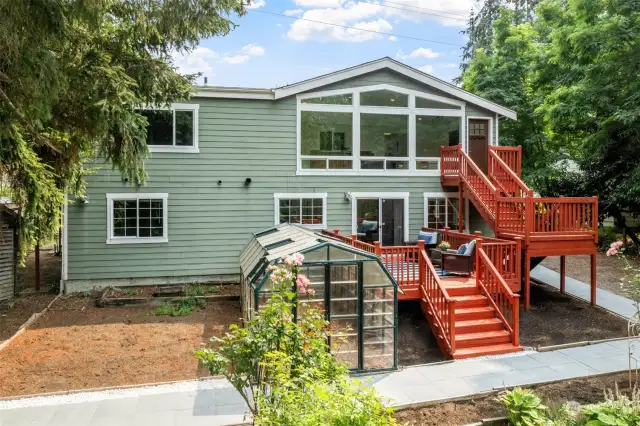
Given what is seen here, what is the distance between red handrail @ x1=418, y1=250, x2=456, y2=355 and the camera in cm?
746

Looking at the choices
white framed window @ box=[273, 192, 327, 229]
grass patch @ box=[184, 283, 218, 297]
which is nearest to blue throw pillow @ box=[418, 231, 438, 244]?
white framed window @ box=[273, 192, 327, 229]

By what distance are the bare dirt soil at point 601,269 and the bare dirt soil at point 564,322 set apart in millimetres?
2148

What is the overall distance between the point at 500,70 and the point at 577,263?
9.58 meters

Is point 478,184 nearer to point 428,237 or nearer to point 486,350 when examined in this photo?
point 428,237

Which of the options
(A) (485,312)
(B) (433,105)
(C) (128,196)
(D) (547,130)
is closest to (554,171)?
(D) (547,130)

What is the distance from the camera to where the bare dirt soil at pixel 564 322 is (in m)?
8.30

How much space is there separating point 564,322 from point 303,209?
6.99 metres

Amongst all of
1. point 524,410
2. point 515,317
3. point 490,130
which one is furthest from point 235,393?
point 490,130

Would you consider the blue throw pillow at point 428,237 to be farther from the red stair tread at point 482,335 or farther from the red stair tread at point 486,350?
the red stair tread at point 486,350

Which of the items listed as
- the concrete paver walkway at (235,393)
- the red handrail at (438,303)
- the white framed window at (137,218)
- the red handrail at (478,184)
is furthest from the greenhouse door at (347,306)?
the white framed window at (137,218)

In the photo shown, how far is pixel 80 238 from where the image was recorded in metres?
11.4

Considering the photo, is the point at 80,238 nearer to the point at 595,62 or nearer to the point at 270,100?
the point at 270,100

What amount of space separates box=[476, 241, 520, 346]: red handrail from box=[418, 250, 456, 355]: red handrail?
3.23 feet

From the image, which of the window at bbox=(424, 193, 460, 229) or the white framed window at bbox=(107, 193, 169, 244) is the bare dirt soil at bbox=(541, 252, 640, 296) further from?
the white framed window at bbox=(107, 193, 169, 244)
